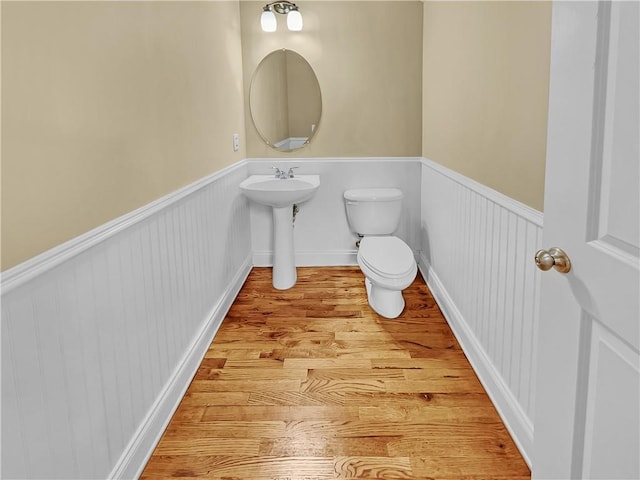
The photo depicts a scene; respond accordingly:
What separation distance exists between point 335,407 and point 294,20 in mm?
2696

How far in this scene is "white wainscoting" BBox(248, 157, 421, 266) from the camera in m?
4.04

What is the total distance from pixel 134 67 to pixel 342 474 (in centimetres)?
156

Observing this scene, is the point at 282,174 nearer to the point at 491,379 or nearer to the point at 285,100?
the point at 285,100

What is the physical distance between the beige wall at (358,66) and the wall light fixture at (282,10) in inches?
3.5

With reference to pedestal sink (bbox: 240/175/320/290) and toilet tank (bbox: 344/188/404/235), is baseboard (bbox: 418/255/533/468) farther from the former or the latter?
pedestal sink (bbox: 240/175/320/290)

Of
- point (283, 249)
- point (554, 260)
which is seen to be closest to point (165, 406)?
point (554, 260)

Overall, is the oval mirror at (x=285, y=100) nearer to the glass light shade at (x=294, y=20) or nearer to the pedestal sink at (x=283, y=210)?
the glass light shade at (x=294, y=20)

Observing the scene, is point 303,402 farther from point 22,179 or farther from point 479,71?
point 479,71

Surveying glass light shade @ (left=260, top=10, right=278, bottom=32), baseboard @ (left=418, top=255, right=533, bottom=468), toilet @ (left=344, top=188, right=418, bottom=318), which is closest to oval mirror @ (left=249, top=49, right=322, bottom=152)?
glass light shade @ (left=260, top=10, right=278, bottom=32)

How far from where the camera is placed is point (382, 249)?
3.20m

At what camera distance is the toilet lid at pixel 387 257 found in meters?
2.93

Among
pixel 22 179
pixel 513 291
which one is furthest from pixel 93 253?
pixel 513 291

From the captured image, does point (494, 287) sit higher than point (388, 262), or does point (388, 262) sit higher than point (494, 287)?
point (494, 287)

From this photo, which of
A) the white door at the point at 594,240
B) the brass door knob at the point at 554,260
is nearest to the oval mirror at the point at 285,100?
the white door at the point at 594,240
